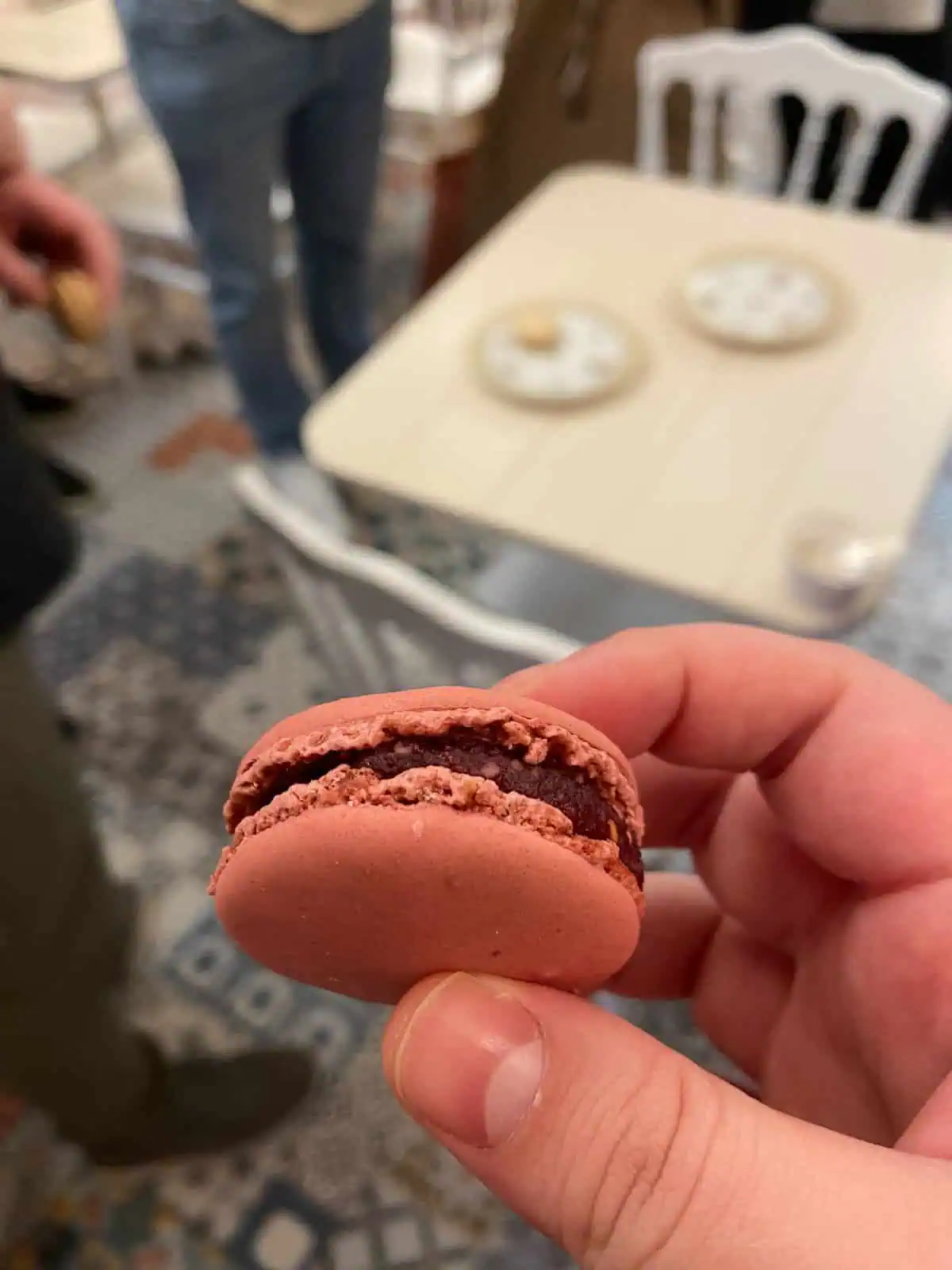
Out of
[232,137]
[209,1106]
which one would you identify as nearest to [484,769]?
[209,1106]

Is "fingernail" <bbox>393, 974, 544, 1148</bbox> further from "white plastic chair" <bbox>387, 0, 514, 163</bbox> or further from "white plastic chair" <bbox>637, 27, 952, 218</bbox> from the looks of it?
"white plastic chair" <bbox>387, 0, 514, 163</bbox>

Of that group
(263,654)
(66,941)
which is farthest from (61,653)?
(66,941)

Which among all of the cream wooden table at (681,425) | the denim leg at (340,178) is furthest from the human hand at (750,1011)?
the denim leg at (340,178)

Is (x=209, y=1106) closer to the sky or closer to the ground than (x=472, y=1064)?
closer to the ground

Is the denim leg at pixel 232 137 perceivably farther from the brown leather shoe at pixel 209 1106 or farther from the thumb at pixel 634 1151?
the thumb at pixel 634 1151

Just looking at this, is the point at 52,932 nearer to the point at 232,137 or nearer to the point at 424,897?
the point at 424,897
